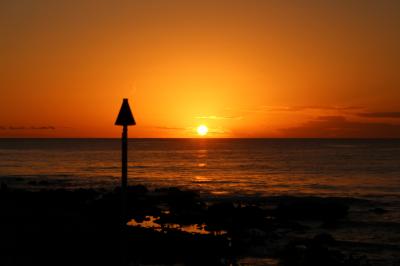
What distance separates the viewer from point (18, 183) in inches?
2275

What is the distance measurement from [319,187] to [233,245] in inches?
1395

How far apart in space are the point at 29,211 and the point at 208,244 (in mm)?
10993

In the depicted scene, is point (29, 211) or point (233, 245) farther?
point (29, 211)

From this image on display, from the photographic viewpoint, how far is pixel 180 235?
24.9m

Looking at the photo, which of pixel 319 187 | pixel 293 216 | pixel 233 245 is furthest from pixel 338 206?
pixel 319 187

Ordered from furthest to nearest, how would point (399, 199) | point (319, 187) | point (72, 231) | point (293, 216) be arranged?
point (319, 187) < point (399, 199) < point (293, 216) < point (72, 231)

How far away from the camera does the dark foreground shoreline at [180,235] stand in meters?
19.3

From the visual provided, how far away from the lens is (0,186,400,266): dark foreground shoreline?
19.3m

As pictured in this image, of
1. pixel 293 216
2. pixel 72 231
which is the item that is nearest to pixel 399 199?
pixel 293 216

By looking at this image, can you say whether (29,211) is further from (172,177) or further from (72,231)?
(172,177)

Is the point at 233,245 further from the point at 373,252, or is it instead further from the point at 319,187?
the point at 319,187

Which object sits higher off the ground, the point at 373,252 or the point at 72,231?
the point at 72,231

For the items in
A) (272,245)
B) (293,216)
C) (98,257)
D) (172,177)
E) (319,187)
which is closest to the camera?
(98,257)

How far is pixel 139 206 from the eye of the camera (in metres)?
36.3
